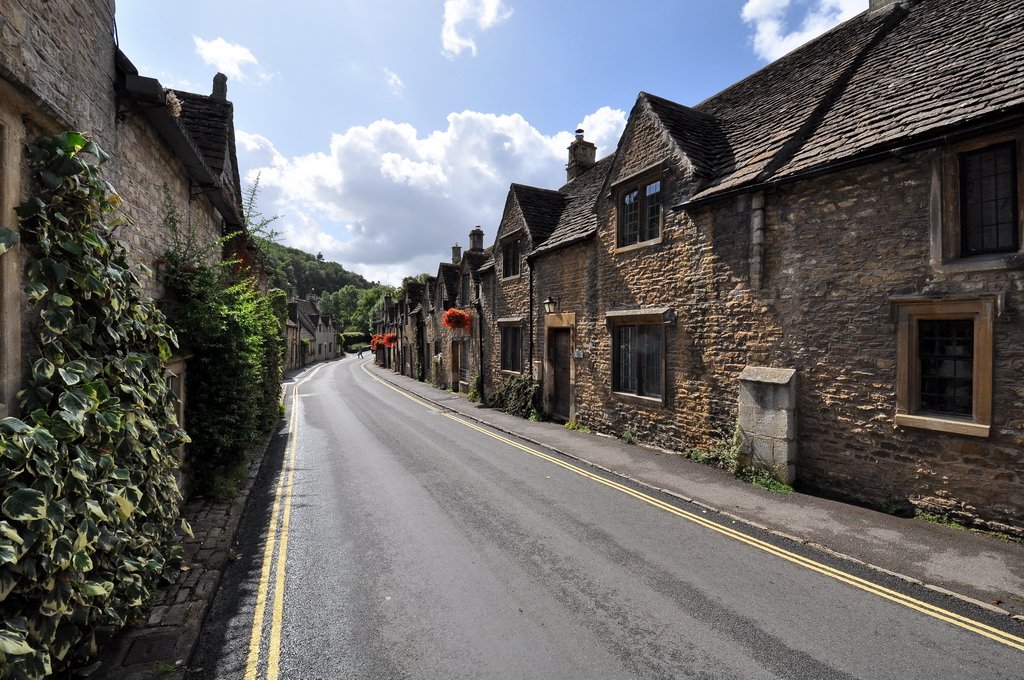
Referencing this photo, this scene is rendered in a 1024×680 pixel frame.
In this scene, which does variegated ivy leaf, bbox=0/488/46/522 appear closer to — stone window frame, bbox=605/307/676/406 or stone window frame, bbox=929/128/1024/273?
stone window frame, bbox=929/128/1024/273

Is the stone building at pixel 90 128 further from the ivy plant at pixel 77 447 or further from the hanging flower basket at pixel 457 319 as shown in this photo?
the hanging flower basket at pixel 457 319

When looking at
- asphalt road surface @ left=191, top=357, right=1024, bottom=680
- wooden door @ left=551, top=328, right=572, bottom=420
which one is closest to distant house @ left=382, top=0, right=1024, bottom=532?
wooden door @ left=551, top=328, right=572, bottom=420

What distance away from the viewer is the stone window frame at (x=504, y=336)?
1769cm

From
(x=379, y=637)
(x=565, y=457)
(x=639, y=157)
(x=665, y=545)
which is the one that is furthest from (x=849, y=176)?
(x=379, y=637)

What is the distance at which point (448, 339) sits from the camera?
86.5 feet

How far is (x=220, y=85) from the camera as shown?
44.0 ft

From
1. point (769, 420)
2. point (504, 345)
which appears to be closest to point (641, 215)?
point (769, 420)

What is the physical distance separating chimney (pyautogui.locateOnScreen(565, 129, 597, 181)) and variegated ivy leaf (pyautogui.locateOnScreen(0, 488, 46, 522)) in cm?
1958

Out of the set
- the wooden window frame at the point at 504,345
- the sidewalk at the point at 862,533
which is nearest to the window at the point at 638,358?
the sidewalk at the point at 862,533

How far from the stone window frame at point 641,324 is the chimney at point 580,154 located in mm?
9815

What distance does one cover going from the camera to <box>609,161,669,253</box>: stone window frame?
438 inches

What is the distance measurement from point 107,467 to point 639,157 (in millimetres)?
11915

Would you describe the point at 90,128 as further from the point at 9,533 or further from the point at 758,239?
the point at 758,239

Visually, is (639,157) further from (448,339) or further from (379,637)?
(448,339)
